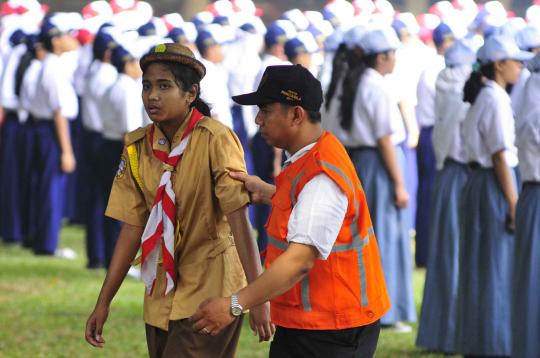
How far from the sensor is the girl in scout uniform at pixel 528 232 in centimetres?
665

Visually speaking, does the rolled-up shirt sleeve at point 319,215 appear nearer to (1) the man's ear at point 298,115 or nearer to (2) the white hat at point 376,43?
(1) the man's ear at point 298,115

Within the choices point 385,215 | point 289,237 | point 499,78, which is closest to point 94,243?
point 385,215

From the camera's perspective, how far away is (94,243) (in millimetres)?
12414

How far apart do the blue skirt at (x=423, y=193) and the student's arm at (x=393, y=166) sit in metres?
3.56

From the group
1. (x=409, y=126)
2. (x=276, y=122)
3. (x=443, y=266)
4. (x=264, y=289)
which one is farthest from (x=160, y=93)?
(x=409, y=126)

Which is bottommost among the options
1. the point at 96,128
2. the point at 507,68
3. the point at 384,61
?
the point at 96,128

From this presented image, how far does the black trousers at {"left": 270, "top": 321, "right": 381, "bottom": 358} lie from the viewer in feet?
14.1

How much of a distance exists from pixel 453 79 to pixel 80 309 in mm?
3432

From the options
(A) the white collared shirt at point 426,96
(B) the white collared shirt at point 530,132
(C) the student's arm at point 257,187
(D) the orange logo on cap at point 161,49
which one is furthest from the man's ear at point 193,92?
(A) the white collared shirt at point 426,96

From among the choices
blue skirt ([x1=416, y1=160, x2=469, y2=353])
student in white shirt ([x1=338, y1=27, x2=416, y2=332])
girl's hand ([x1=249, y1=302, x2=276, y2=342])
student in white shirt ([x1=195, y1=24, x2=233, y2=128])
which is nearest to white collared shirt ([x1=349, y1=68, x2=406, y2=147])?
student in white shirt ([x1=338, y1=27, x2=416, y2=332])

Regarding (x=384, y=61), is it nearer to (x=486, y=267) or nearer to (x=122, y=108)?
(x=486, y=267)

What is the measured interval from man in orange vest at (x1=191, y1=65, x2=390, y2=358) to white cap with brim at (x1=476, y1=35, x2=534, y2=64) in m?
3.30

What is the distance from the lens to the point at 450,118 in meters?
8.46

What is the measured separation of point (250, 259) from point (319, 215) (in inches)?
23.6
